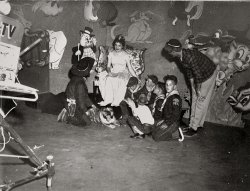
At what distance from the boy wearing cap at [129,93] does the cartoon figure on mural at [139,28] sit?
1.45 meters

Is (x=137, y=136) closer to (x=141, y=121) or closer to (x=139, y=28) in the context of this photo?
(x=141, y=121)

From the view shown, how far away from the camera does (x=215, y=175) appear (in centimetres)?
404

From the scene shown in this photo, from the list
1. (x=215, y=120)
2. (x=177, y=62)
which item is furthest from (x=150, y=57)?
(x=215, y=120)

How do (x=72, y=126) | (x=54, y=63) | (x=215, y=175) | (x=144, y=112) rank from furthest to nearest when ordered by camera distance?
(x=54, y=63) → (x=72, y=126) → (x=144, y=112) → (x=215, y=175)

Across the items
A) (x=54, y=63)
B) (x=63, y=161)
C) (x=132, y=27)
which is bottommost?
(x=63, y=161)

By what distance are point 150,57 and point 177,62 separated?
2.27ft

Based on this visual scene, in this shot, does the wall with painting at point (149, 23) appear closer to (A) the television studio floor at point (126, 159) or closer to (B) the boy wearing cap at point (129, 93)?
(B) the boy wearing cap at point (129, 93)

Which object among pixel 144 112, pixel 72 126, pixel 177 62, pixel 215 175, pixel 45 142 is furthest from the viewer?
pixel 177 62

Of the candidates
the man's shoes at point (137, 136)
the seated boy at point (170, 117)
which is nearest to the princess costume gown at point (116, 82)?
the man's shoes at point (137, 136)

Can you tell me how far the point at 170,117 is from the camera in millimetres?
5230

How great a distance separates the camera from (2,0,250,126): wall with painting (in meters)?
6.54

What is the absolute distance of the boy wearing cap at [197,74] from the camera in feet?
17.5

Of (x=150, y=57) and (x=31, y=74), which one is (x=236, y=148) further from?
(x=31, y=74)

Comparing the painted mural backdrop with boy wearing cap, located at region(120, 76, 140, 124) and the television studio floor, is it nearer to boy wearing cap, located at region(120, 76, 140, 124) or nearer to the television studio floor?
the television studio floor
